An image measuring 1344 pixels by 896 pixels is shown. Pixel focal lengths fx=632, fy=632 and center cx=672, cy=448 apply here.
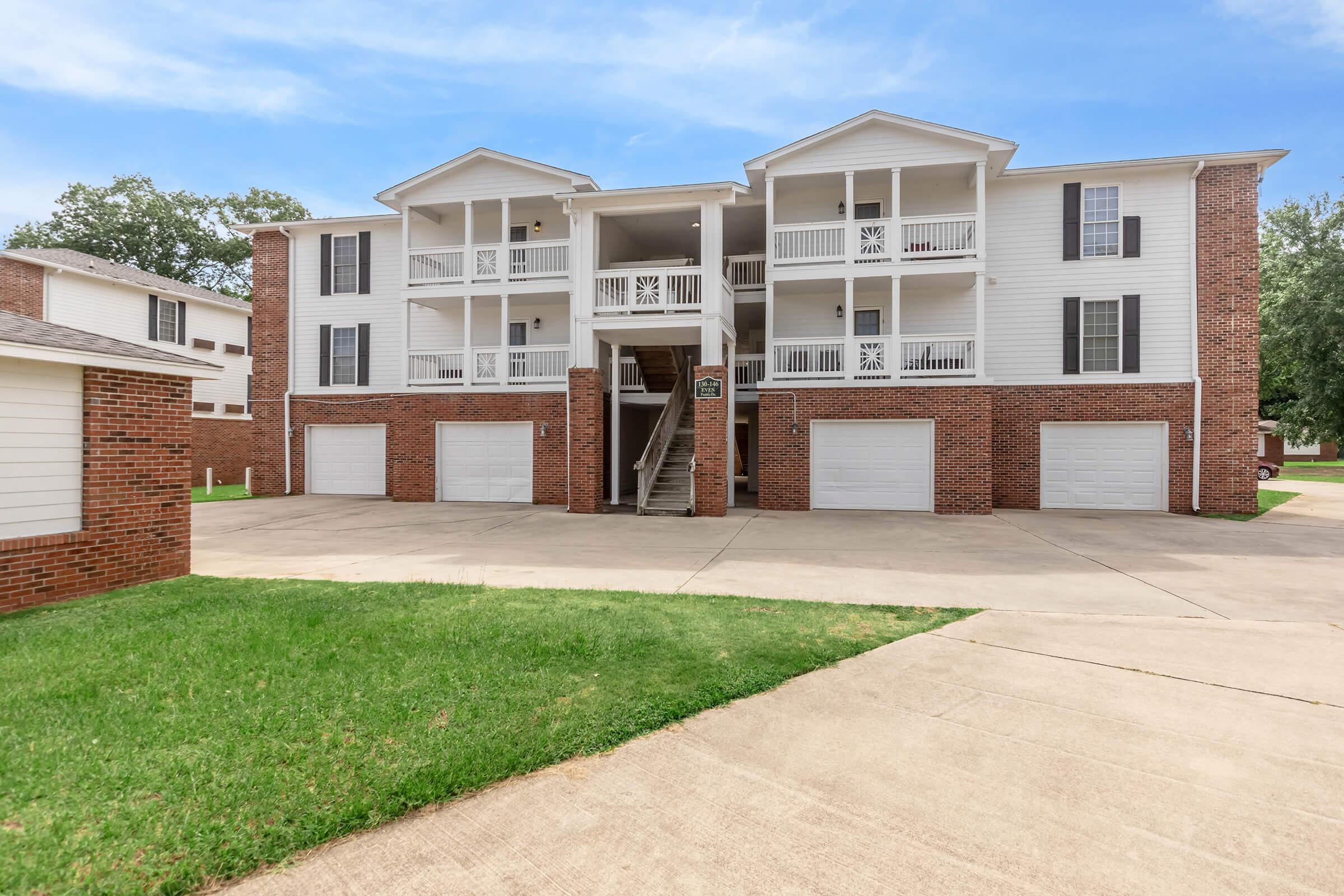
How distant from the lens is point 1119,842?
2465mm

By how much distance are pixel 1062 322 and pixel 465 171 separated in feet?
49.8

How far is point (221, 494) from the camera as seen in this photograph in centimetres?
1925

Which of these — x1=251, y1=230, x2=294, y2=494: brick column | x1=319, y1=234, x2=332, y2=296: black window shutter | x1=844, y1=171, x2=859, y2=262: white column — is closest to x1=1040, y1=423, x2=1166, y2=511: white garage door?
x1=844, y1=171, x2=859, y2=262: white column

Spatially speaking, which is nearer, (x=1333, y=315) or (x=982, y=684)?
(x=982, y=684)

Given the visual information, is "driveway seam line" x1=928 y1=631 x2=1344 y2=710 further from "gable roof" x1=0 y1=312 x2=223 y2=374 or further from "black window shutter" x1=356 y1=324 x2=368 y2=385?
"black window shutter" x1=356 y1=324 x2=368 y2=385

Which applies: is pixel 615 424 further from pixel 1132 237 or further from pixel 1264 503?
pixel 1264 503

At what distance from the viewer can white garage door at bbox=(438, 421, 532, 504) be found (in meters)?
16.0

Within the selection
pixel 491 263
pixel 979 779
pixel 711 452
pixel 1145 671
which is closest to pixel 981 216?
pixel 711 452

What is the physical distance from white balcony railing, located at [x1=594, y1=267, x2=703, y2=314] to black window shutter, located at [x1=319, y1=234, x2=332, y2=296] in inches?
359

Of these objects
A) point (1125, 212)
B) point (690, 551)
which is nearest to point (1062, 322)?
point (1125, 212)

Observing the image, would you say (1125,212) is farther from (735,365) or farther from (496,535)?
(496,535)

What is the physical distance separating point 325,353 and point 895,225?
15.7 metres

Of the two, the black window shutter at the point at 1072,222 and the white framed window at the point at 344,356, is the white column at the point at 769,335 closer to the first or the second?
the black window shutter at the point at 1072,222

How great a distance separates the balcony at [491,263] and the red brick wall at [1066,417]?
35.1ft
